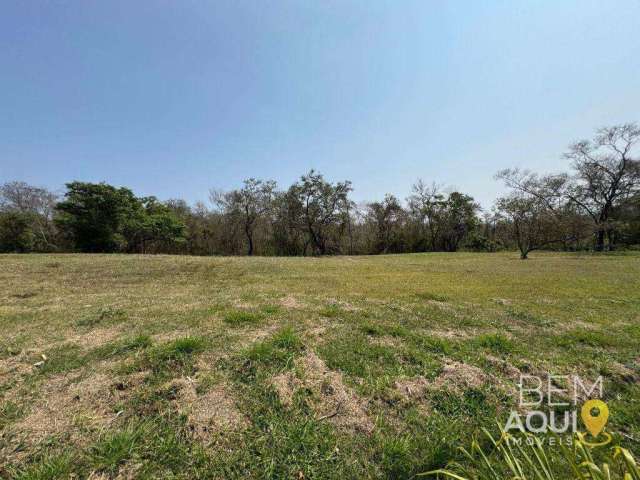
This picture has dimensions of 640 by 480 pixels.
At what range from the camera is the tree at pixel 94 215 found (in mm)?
23297

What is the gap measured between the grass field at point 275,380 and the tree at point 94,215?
24.2m

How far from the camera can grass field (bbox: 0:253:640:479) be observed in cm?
173

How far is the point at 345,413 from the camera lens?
7.17ft

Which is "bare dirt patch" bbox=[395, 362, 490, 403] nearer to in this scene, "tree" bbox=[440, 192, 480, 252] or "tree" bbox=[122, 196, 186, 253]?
"tree" bbox=[122, 196, 186, 253]

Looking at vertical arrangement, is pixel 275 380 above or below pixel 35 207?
below

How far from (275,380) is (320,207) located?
32.7m

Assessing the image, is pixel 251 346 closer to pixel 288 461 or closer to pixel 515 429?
pixel 288 461

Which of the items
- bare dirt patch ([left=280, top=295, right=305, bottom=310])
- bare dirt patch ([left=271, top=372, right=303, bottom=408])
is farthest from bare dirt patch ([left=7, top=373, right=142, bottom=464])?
bare dirt patch ([left=280, top=295, right=305, bottom=310])

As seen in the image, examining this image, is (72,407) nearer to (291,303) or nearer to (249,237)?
(291,303)

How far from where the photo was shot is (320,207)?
114 ft

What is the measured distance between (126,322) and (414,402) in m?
4.55

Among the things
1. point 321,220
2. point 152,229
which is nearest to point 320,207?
point 321,220

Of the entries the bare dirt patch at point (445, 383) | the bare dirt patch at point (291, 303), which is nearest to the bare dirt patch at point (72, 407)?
the bare dirt patch at point (445, 383)

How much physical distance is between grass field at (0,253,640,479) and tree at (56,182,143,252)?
24.2 metres
